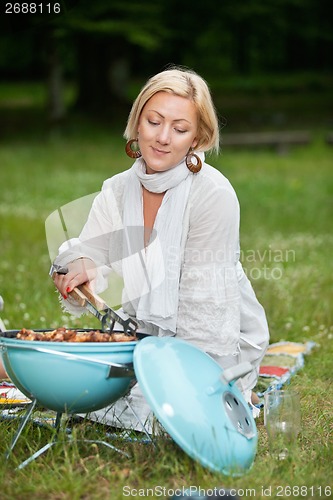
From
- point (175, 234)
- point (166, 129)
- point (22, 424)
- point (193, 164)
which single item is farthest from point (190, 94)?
point (22, 424)

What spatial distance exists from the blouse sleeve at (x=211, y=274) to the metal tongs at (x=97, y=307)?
1.23ft

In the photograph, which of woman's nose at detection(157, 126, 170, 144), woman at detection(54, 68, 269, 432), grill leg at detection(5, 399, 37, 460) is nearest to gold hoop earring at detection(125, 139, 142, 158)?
woman at detection(54, 68, 269, 432)

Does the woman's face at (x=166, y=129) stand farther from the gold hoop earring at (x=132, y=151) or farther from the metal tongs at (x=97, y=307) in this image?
the metal tongs at (x=97, y=307)

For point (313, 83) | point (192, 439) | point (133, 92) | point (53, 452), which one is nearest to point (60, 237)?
point (53, 452)

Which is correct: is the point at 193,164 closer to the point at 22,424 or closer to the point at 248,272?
the point at 22,424

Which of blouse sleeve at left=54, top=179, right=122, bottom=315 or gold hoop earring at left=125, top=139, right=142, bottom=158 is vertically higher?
gold hoop earring at left=125, top=139, right=142, bottom=158

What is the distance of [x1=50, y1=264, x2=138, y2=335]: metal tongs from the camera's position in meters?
3.37

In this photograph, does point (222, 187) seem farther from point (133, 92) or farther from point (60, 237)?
point (133, 92)

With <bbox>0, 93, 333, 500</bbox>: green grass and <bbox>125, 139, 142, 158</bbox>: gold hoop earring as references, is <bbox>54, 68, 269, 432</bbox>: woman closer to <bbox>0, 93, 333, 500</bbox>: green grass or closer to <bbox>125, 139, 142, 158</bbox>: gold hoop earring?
<bbox>125, 139, 142, 158</bbox>: gold hoop earring

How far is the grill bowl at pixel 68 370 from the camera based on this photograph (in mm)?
3076

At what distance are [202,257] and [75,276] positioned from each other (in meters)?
0.57

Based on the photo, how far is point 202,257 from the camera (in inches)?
152

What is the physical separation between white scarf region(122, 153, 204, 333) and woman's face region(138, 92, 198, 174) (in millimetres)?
72

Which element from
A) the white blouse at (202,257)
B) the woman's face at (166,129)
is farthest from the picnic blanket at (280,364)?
the woman's face at (166,129)
